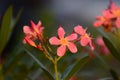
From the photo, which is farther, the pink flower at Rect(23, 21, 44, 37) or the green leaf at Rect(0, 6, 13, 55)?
the green leaf at Rect(0, 6, 13, 55)

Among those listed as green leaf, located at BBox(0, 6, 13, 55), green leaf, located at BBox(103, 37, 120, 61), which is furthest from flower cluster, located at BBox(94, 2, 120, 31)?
green leaf, located at BBox(0, 6, 13, 55)

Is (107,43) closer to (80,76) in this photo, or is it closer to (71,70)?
(71,70)

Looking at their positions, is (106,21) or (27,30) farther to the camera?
(106,21)

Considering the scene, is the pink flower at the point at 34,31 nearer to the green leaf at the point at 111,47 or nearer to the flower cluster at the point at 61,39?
the flower cluster at the point at 61,39

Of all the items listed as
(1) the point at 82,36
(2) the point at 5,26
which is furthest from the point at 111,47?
(2) the point at 5,26

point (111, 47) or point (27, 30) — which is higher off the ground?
point (27, 30)

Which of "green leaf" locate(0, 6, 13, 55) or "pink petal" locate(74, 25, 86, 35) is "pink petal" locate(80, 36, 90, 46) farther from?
"green leaf" locate(0, 6, 13, 55)

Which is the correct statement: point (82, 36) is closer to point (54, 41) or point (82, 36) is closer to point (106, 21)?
point (54, 41)

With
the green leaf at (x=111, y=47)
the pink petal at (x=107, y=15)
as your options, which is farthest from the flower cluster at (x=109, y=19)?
the green leaf at (x=111, y=47)

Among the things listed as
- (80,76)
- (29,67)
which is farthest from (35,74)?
(80,76)
